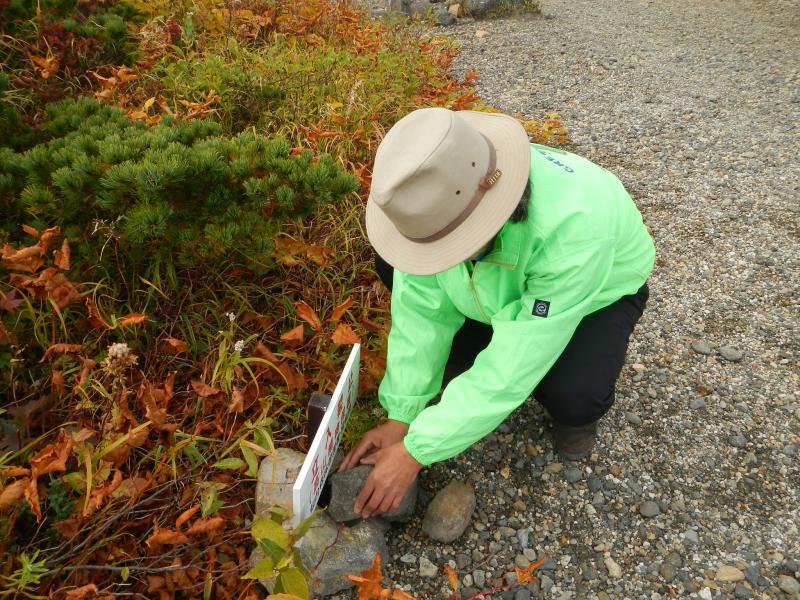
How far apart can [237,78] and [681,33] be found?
19.4 feet

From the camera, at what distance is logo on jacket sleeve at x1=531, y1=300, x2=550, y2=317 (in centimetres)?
165

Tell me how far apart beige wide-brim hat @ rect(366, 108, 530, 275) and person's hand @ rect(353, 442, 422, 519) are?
606mm

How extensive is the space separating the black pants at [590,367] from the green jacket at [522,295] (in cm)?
7

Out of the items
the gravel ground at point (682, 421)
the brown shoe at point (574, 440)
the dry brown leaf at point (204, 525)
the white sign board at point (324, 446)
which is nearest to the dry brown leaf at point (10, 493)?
the dry brown leaf at point (204, 525)

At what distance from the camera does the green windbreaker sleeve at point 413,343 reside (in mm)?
2018

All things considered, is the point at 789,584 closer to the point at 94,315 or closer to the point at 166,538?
the point at 166,538

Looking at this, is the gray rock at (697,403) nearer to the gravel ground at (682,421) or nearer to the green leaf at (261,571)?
the gravel ground at (682,421)

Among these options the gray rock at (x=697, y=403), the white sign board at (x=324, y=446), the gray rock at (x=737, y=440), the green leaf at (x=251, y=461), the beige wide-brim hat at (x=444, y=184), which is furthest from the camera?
the gray rock at (x=697, y=403)

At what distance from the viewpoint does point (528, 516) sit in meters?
2.08

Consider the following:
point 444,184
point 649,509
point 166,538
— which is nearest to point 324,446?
point 166,538

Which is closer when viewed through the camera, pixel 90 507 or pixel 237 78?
pixel 90 507

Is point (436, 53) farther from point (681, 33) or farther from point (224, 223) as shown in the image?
point (224, 223)

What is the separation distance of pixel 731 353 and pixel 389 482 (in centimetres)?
177

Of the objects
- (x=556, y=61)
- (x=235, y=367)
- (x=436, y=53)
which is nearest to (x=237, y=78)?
(x=235, y=367)
